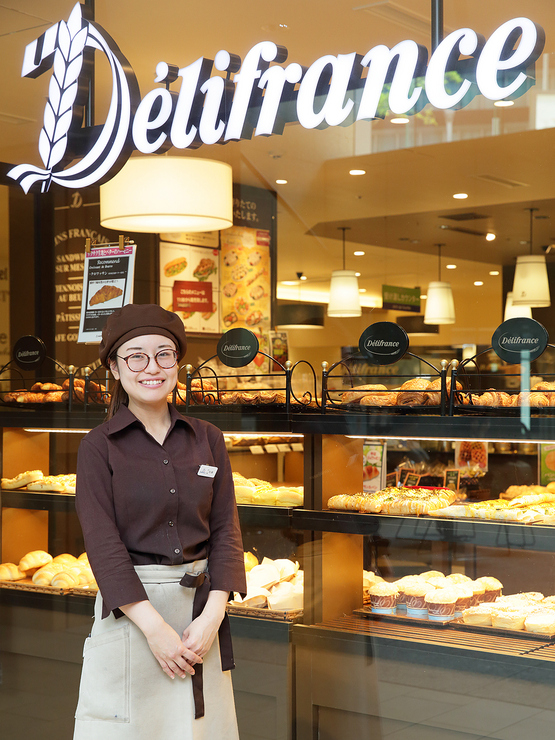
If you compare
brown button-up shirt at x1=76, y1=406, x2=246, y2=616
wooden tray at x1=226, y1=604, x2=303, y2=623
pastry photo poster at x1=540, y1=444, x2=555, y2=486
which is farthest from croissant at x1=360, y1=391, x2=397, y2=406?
brown button-up shirt at x1=76, y1=406, x2=246, y2=616

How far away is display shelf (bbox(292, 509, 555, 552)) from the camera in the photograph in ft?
7.98

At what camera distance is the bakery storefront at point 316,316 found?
261cm

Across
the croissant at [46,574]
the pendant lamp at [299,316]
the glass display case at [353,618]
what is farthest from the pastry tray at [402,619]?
the pendant lamp at [299,316]

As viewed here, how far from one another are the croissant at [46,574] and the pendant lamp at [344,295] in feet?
5.41

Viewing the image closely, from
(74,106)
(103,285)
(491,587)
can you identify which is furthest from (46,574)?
(74,106)

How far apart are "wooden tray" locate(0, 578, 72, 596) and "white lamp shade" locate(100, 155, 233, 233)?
5.05ft

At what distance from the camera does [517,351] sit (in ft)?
8.48

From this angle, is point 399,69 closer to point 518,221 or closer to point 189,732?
point 518,221

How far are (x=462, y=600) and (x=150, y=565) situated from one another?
1.19 m

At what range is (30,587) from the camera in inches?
135

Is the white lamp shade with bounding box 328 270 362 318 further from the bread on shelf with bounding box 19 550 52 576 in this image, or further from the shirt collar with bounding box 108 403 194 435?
the shirt collar with bounding box 108 403 194 435

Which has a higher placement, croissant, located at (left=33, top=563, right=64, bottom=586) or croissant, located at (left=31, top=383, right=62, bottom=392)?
croissant, located at (left=31, top=383, right=62, bottom=392)

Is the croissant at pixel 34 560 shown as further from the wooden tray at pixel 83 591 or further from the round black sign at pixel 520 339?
the round black sign at pixel 520 339

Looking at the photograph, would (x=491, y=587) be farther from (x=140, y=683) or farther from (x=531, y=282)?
(x=531, y=282)
